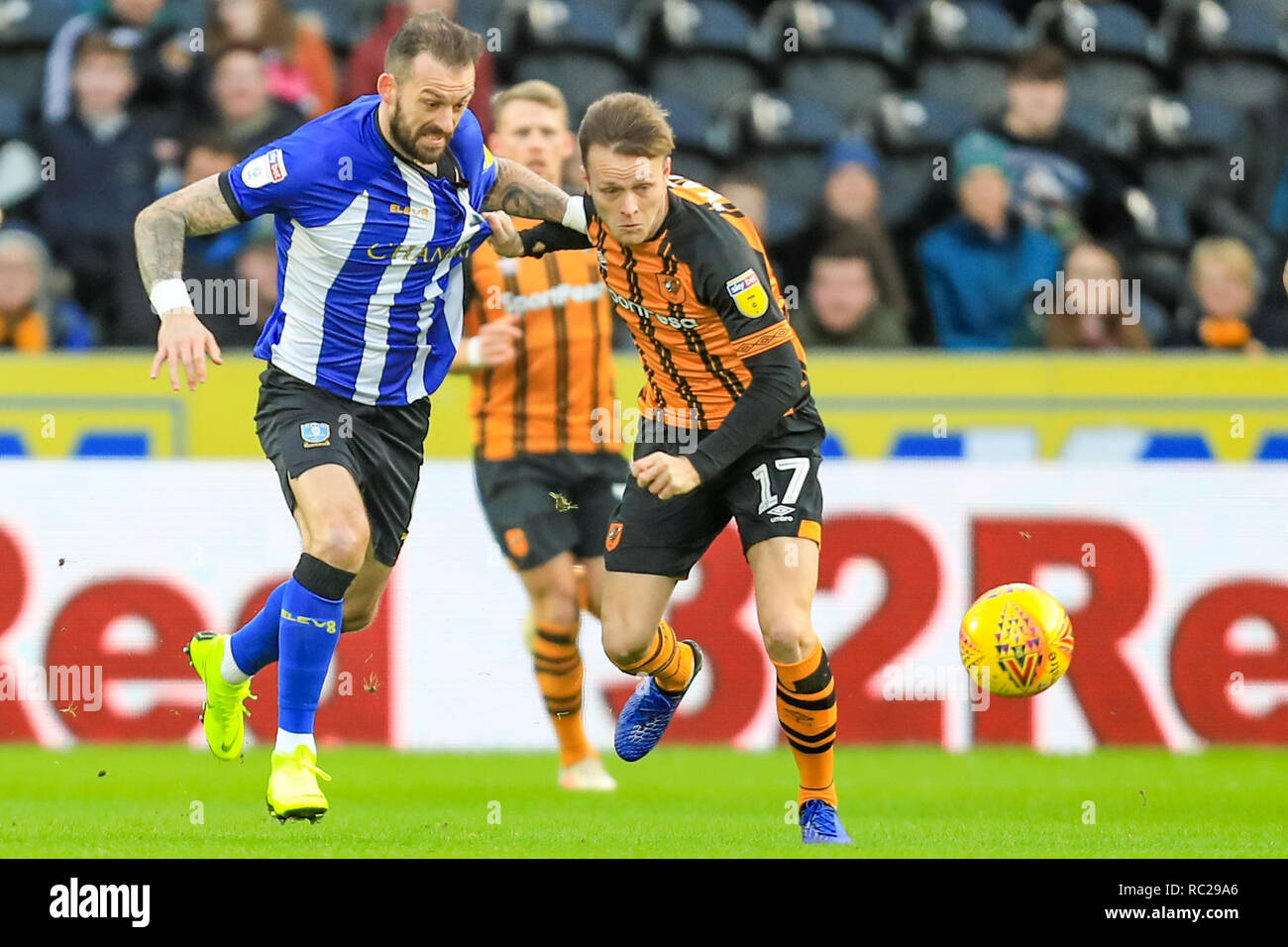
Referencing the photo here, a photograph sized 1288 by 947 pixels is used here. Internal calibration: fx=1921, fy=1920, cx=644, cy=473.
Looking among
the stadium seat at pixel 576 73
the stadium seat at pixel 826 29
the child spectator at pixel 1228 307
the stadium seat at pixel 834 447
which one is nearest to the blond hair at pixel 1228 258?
the child spectator at pixel 1228 307

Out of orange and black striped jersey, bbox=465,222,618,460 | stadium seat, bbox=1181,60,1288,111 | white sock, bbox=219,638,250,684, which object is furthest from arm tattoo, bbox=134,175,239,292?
stadium seat, bbox=1181,60,1288,111

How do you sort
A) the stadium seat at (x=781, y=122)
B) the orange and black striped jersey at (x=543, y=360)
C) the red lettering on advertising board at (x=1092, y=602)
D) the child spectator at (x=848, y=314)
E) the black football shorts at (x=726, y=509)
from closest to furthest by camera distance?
1. the black football shorts at (x=726, y=509)
2. the orange and black striped jersey at (x=543, y=360)
3. the red lettering on advertising board at (x=1092, y=602)
4. the child spectator at (x=848, y=314)
5. the stadium seat at (x=781, y=122)

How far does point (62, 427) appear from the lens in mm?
8992

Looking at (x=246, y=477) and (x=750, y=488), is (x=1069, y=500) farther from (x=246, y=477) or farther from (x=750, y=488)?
(x=246, y=477)

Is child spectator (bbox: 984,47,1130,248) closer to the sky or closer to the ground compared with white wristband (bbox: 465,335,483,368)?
closer to the sky

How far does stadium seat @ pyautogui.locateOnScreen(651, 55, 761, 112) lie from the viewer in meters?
10.9

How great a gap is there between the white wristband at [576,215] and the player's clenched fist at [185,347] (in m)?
1.30

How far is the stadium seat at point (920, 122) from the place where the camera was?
10570mm

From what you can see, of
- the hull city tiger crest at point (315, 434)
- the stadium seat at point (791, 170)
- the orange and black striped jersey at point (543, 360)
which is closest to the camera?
the hull city tiger crest at point (315, 434)

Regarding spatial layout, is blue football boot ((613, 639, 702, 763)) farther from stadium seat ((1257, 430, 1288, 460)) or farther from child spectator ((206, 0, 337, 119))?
child spectator ((206, 0, 337, 119))

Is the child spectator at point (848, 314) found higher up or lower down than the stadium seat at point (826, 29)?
lower down

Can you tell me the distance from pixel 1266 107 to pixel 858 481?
12.3 feet

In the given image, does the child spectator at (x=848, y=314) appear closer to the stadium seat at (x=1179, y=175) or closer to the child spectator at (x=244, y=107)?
the stadium seat at (x=1179, y=175)

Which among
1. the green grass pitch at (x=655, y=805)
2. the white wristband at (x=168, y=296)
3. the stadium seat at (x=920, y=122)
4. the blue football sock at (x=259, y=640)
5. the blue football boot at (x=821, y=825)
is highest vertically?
the stadium seat at (x=920, y=122)
